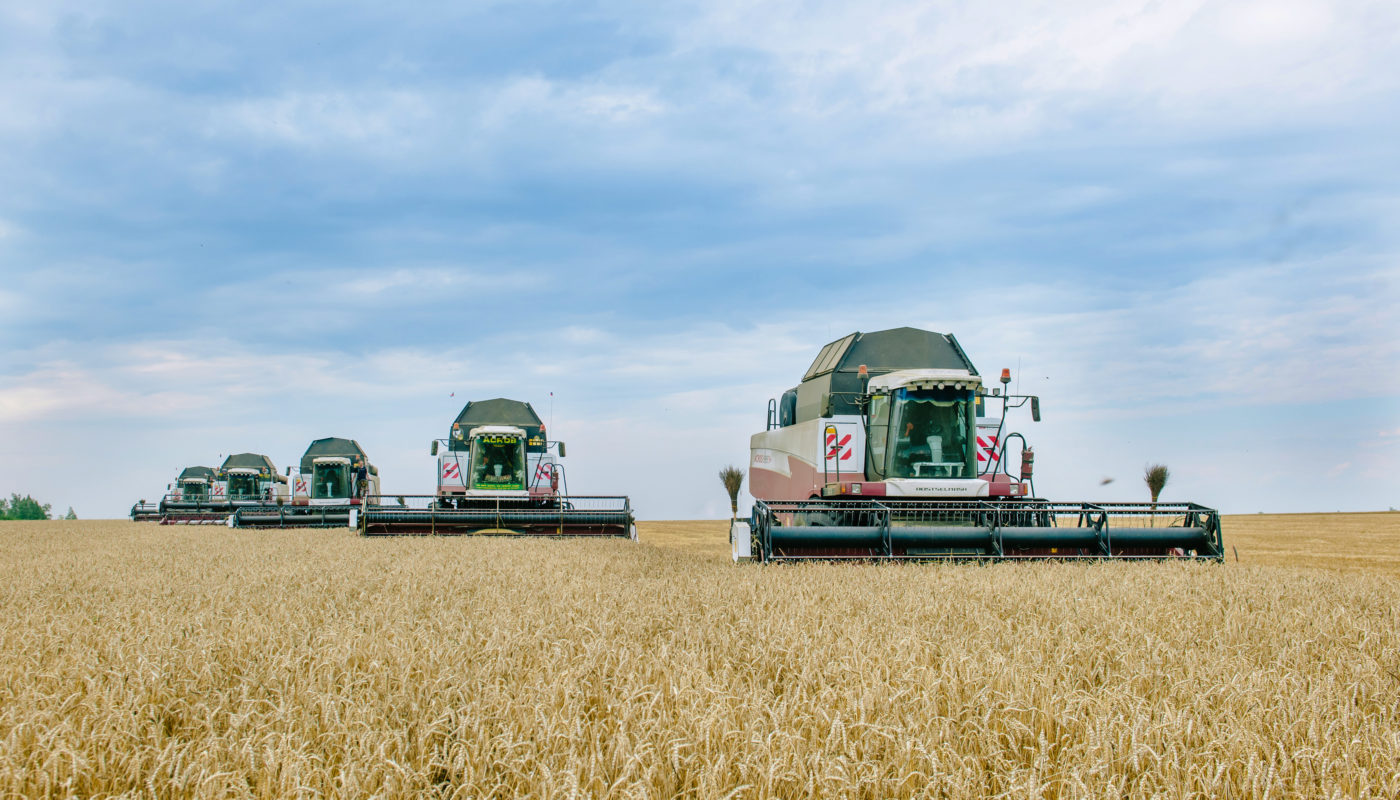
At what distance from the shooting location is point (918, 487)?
11492mm

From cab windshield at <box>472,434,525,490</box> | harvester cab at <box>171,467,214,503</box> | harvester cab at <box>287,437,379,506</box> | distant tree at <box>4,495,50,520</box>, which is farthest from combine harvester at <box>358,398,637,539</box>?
distant tree at <box>4,495,50,520</box>

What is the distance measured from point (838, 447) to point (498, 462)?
11170 millimetres

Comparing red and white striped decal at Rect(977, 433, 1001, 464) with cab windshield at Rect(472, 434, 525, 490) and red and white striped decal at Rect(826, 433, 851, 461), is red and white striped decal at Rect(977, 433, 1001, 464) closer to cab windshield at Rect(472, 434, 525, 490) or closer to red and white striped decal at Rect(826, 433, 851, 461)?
red and white striped decal at Rect(826, 433, 851, 461)

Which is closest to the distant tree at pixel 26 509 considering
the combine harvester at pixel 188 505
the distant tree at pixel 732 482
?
the combine harvester at pixel 188 505

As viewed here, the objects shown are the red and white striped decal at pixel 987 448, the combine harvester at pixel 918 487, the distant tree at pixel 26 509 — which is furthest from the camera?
the distant tree at pixel 26 509

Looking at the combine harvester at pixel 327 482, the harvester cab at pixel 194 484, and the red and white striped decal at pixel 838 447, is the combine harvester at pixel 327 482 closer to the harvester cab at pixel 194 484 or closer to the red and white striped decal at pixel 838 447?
the harvester cab at pixel 194 484

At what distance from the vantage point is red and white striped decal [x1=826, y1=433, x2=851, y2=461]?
12.2 m

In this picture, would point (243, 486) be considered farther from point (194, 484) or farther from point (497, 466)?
point (497, 466)

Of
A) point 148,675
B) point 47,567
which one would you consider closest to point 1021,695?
point 148,675

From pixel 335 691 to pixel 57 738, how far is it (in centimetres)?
89

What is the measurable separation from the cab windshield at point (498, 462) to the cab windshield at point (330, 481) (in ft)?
40.5

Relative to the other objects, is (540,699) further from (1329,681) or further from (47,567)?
(47,567)

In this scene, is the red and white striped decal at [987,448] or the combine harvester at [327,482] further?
the combine harvester at [327,482]

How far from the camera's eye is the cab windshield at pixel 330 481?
3027cm
